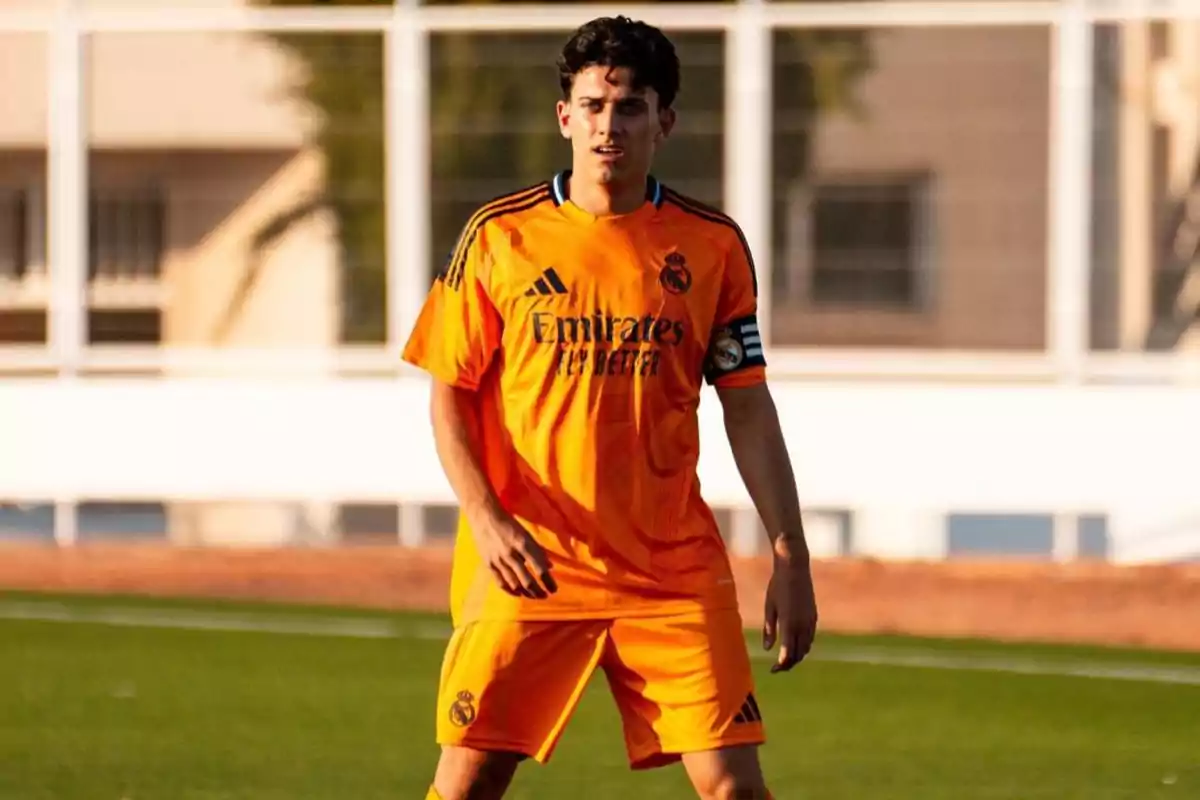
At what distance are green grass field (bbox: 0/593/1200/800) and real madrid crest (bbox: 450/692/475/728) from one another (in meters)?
2.99

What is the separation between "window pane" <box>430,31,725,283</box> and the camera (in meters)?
15.2

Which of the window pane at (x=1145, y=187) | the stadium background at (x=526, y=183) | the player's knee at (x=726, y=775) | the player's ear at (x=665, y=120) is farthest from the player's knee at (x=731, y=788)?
the window pane at (x=1145, y=187)

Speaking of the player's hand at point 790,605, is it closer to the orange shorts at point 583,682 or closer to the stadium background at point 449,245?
the orange shorts at point 583,682

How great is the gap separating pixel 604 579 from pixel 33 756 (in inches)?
161

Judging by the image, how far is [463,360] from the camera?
18.4 ft

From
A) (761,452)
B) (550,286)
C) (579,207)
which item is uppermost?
(579,207)

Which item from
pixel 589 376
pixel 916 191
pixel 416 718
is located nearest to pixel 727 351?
pixel 589 376

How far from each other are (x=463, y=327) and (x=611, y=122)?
0.48m

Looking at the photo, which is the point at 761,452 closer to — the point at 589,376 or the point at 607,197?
the point at 589,376

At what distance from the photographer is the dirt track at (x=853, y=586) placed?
1355 centimetres

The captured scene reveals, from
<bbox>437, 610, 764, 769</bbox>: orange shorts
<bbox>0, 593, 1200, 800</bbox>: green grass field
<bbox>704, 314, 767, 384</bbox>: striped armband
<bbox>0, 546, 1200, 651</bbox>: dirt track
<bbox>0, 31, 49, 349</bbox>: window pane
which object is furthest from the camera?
<bbox>0, 31, 49, 349</bbox>: window pane

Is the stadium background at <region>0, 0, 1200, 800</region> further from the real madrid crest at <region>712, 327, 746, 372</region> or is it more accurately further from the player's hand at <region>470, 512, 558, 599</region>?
the player's hand at <region>470, 512, 558, 599</region>

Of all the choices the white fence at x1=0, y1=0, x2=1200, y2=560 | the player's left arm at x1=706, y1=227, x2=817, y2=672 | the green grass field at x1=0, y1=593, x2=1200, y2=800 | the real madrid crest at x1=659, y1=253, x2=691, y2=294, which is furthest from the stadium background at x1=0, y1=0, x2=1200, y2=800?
the real madrid crest at x1=659, y1=253, x2=691, y2=294

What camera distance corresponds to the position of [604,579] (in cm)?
561
